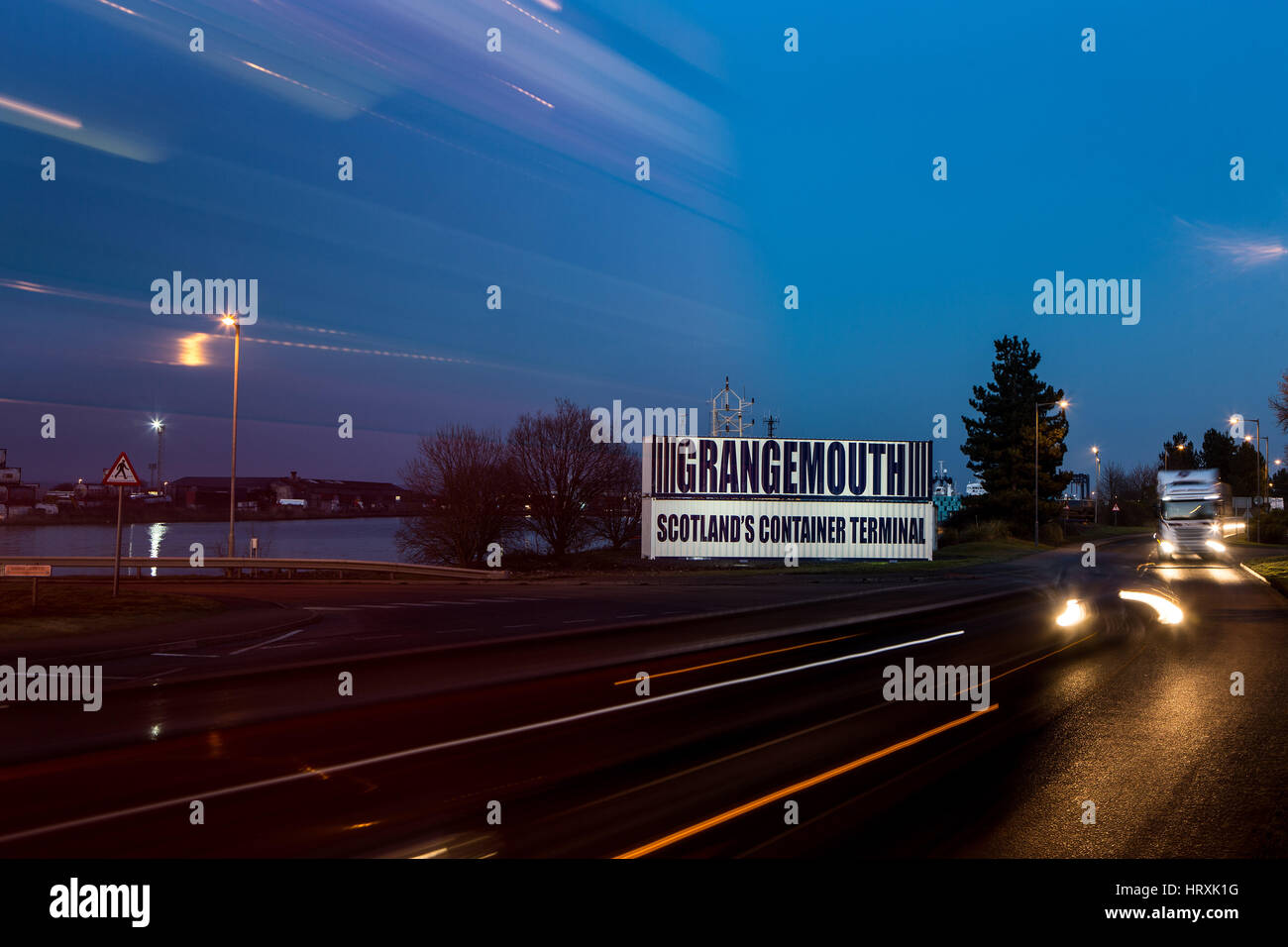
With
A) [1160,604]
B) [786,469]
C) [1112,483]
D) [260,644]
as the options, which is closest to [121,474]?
[260,644]

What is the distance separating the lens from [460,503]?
150ft

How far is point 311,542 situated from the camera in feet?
234

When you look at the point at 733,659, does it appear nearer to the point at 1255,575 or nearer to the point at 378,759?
the point at 378,759

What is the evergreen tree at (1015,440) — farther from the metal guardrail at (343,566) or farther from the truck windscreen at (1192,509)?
the metal guardrail at (343,566)

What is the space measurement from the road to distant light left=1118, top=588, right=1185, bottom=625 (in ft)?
8.04

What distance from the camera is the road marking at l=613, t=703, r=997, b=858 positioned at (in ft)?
17.7

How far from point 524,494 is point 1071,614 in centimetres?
3294

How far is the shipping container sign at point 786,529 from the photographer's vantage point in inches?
1610

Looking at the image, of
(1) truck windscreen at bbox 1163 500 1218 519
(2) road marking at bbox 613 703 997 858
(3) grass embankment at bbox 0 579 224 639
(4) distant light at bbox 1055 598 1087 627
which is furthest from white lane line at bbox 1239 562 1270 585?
(3) grass embankment at bbox 0 579 224 639

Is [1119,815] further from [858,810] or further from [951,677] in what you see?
[951,677]

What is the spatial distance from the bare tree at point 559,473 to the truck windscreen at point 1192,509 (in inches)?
1325

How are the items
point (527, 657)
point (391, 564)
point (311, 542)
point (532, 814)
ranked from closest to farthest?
point (532, 814) < point (527, 657) < point (391, 564) < point (311, 542)

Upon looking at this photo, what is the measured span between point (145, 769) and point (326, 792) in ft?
6.77
